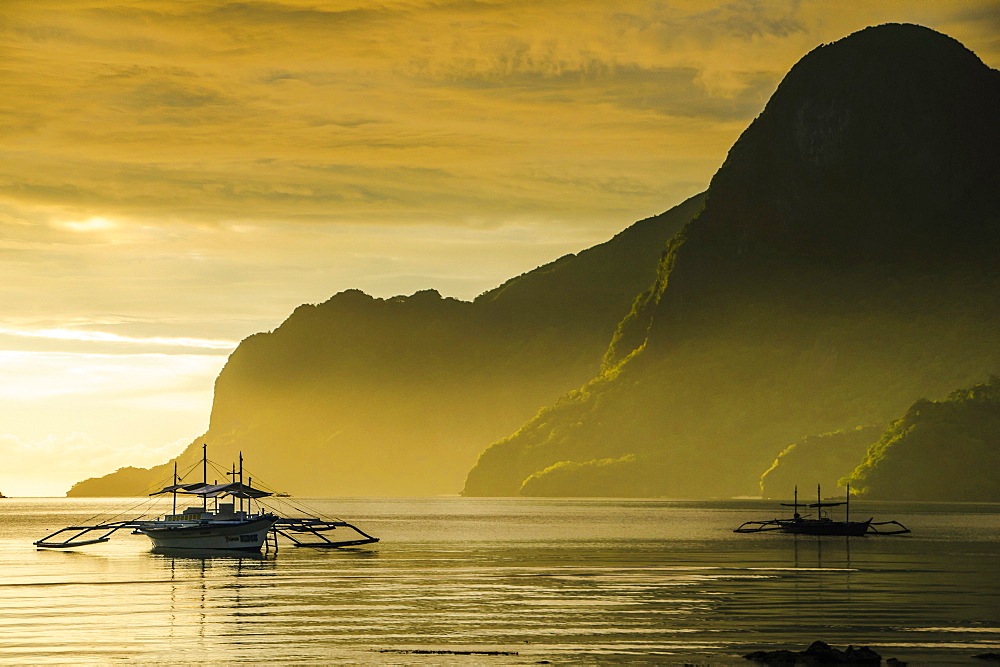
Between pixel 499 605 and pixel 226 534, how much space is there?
6803 cm

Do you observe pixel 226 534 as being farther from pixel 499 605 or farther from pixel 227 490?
pixel 499 605

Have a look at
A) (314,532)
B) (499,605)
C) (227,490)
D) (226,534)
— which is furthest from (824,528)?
(499,605)

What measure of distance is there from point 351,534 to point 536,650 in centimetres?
13013

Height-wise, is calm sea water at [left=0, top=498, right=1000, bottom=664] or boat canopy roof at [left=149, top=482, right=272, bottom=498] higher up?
boat canopy roof at [left=149, top=482, right=272, bottom=498]

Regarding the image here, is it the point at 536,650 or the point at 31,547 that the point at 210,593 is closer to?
the point at 536,650

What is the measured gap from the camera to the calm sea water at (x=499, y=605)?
62000 millimetres

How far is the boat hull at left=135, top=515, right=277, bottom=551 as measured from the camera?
468ft

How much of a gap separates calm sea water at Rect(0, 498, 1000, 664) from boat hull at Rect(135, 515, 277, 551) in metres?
3.81

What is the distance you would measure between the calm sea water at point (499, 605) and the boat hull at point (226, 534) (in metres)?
3.81

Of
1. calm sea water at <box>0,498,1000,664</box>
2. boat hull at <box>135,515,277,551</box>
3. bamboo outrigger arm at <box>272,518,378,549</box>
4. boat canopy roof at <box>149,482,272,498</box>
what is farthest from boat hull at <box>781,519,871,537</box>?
boat hull at <box>135,515,277,551</box>

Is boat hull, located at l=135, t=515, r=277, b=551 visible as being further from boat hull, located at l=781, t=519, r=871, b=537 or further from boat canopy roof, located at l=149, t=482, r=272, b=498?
boat hull, located at l=781, t=519, r=871, b=537

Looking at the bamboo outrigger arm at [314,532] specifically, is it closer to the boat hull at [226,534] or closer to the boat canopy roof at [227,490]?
the boat canopy roof at [227,490]

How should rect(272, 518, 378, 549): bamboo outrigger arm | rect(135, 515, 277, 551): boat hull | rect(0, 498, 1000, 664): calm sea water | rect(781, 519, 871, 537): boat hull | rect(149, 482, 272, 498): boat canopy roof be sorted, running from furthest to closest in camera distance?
rect(781, 519, 871, 537): boat hull
rect(272, 518, 378, 549): bamboo outrigger arm
rect(149, 482, 272, 498): boat canopy roof
rect(135, 515, 277, 551): boat hull
rect(0, 498, 1000, 664): calm sea water

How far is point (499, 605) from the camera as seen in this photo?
3221 inches
